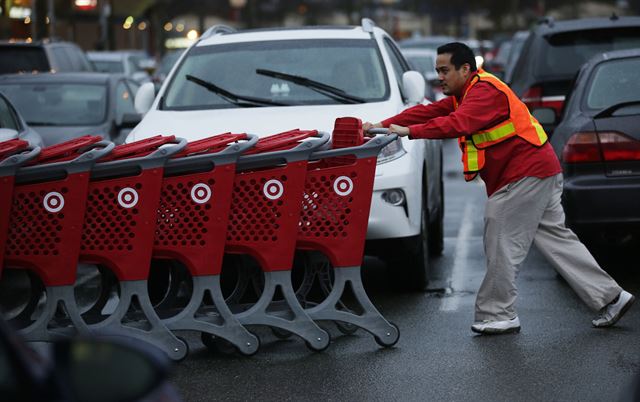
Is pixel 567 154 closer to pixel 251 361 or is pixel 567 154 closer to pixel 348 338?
pixel 348 338

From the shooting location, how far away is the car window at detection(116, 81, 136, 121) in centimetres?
1540

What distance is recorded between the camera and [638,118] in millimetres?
9391

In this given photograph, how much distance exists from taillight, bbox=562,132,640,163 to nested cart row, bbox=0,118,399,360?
7.22 ft

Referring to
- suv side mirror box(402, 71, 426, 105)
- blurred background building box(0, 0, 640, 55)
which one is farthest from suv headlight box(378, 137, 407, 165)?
blurred background building box(0, 0, 640, 55)

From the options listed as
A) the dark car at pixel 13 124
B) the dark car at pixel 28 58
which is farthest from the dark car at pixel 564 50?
the dark car at pixel 28 58

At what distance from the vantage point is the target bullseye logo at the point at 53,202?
7.32 meters

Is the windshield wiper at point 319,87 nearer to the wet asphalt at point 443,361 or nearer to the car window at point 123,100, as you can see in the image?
the wet asphalt at point 443,361

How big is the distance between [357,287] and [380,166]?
1484mm

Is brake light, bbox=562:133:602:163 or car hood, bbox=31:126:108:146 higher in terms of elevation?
brake light, bbox=562:133:602:163

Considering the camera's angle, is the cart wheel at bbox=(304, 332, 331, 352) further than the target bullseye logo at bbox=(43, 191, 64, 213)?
Yes

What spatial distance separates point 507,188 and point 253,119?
2.20 m

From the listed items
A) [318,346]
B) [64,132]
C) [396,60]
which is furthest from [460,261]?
[64,132]

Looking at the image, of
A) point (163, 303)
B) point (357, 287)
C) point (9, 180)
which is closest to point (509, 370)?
point (357, 287)

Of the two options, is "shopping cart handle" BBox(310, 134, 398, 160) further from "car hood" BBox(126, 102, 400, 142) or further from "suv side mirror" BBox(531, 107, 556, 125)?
"suv side mirror" BBox(531, 107, 556, 125)
